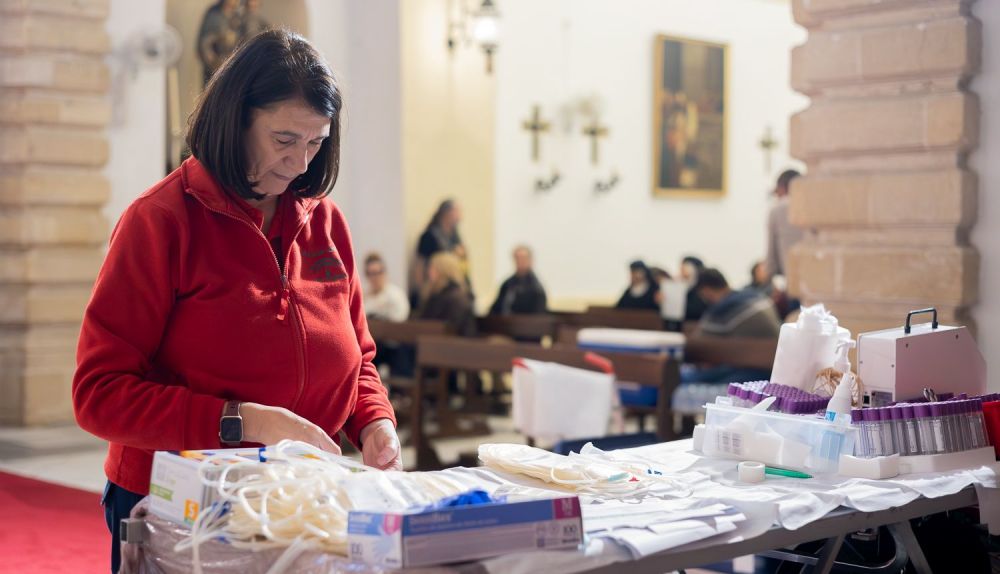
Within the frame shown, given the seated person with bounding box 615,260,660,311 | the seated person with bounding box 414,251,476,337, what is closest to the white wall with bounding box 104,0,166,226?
the seated person with bounding box 414,251,476,337

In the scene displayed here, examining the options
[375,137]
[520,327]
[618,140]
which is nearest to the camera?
[520,327]

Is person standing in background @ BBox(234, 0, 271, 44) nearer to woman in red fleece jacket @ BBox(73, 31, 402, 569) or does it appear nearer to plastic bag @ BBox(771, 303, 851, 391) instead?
plastic bag @ BBox(771, 303, 851, 391)

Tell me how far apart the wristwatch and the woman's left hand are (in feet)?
1.04

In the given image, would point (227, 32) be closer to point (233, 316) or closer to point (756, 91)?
point (756, 91)

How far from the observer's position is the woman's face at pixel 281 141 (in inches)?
88.7

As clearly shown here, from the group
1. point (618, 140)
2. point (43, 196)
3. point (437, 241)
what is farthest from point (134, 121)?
point (618, 140)

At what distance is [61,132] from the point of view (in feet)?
29.6

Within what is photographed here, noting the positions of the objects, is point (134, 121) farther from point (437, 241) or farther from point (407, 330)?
point (437, 241)

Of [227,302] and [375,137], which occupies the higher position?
[375,137]

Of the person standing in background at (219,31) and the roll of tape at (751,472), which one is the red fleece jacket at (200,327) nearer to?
the roll of tape at (751,472)

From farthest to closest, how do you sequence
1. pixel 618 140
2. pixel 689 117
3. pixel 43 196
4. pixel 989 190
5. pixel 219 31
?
1. pixel 689 117
2. pixel 618 140
3. pixel 219 31
4. pixel 43 196
5. pixel 989 190

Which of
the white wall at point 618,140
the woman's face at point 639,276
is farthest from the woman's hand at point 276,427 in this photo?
the white wall at point 618,140

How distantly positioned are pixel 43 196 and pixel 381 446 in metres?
7.21

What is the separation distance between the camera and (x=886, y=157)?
4531mm
